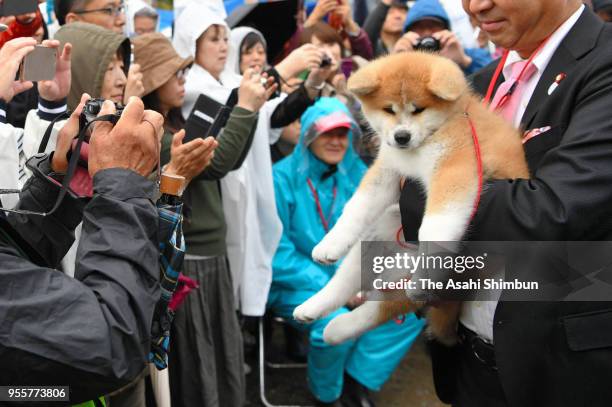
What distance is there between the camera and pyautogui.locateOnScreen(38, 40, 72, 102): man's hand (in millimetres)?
2395

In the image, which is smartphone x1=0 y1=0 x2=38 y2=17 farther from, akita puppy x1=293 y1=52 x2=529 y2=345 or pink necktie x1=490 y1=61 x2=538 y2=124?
pink necktie x1=490 y1=61 x2=538 y2=124

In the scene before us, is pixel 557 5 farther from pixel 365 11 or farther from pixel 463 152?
pixel 365 11

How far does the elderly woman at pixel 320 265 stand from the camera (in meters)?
3.87

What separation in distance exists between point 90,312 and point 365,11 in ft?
23.1

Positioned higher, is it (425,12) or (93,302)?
(93,302)

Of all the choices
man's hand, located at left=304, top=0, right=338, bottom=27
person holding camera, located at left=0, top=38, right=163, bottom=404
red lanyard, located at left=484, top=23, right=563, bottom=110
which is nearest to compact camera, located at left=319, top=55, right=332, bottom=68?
man's hand, located at left=304, top=0, right=338, bottom=27

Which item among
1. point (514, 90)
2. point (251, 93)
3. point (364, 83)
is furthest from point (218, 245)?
point (514, 90)

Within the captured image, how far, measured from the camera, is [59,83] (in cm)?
244

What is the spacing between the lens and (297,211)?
4.08 m

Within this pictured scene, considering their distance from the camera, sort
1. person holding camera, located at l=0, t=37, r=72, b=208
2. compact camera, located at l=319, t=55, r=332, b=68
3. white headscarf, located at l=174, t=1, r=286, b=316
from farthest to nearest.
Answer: compact camera, located at l=319, t=55, r=332, b=68, white headscarf, located at l=174, t=1, r=286, b=316, person holding camera, located at l=0, t=37, r=72, b=208

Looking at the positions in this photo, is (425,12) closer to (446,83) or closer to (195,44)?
(195,44)

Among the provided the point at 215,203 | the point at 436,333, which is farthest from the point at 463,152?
the point at 215,203

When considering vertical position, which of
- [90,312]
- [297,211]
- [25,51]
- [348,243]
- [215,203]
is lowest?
[297,211]

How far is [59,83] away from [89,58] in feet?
1.16
